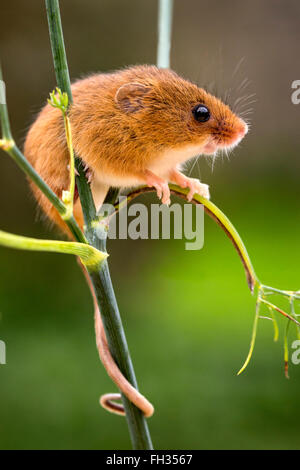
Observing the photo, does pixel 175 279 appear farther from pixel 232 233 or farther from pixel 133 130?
pixel 232 233

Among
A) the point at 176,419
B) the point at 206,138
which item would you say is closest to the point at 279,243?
Result: the point at 176,419

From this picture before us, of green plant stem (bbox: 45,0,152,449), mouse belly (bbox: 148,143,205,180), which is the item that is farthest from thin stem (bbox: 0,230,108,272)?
mouse belly (bbox: 148,143,205,180)

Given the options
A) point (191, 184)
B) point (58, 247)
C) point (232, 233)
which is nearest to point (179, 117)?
point (191, 184)

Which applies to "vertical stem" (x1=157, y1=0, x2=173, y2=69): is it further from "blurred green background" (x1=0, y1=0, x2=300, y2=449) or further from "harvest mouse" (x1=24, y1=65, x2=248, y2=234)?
"blurred green background" (x1=0, y1=0, x2=300, y2=449)

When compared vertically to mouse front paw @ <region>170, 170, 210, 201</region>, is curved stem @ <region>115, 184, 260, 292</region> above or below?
below

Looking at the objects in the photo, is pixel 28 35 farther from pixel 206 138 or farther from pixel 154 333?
pixel 206 138

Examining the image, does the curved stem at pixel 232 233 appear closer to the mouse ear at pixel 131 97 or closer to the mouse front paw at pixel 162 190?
the mouse front paw at pixel 162 190

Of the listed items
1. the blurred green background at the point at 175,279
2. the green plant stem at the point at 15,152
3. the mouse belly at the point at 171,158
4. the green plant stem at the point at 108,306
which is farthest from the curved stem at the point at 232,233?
the blurred green background at the point at 175,279
